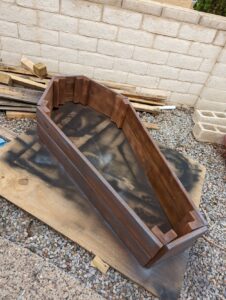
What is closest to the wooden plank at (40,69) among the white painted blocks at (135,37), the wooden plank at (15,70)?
the wooden plank at (15,70)

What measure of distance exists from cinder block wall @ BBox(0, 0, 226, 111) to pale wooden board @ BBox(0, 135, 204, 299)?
2.15 meters

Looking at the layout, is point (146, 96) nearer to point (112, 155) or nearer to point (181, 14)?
point (181, 14)

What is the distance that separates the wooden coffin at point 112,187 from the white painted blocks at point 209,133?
1.45 m

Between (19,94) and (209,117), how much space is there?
9.98 feet

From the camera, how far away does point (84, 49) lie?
397 cm

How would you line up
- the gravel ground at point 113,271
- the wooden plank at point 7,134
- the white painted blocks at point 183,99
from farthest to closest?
the white painted blocks at point 183,99
the wooden plank at point 7,134
the gravel ground at point 113,271

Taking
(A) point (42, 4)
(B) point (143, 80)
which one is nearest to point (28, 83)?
(A) point (42, 4)

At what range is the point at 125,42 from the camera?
3865 millimetres

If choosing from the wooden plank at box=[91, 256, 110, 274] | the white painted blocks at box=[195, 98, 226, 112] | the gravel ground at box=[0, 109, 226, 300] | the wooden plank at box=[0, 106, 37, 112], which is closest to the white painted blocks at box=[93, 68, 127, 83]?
the wooden plank at box=[0, 106, 37, 112]

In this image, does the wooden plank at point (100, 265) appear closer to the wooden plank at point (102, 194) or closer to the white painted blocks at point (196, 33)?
the wooden plank at point (102, 194)

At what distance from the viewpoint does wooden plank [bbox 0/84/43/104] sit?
11.8ft

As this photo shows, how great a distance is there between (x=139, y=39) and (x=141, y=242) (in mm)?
3074

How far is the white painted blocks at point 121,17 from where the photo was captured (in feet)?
11.7

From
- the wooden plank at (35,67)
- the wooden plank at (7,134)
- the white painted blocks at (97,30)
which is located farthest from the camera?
the wooden plank at (35,67)
